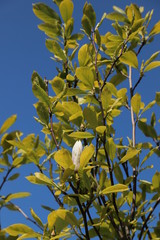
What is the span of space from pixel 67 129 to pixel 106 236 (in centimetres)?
45

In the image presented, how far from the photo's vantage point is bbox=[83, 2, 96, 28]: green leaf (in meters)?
1.16

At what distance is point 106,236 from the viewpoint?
1.18m

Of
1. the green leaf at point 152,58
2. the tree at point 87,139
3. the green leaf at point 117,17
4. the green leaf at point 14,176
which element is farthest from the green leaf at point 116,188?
the green leaf at point 117,17

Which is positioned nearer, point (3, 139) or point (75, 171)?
point (75, 171)

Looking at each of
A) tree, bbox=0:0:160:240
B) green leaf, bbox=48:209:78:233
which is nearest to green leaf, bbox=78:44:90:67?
tree, bbox=0:0:160:240

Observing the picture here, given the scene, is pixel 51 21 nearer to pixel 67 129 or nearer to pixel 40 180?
pixel 67 129

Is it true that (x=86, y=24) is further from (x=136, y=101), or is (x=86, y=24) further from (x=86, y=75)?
(x=136, y=101)

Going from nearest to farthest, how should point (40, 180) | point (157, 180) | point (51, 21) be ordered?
point (40, 180)
point (157, 180)
point (51, 21)

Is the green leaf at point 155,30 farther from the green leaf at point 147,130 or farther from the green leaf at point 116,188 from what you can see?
the green leaf at point 116,188

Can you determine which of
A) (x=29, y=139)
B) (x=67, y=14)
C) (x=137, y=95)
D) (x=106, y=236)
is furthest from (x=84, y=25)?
(x=106, y=236)

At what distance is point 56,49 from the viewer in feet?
4.01

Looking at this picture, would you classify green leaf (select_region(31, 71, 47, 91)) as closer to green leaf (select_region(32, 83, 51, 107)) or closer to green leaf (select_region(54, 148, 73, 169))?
green leaf (select_region(32, 83, 51, 107))

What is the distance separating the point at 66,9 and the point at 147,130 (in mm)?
649

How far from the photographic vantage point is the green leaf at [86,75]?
107 cm
